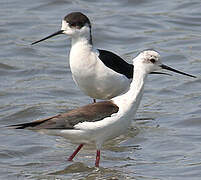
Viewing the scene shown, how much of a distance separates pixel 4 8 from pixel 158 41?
3946mm

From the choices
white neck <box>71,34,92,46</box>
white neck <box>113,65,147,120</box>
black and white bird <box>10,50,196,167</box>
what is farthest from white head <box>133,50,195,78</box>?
white neck <box>71,34,92,46</box>

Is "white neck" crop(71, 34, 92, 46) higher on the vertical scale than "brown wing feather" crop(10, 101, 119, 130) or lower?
higher

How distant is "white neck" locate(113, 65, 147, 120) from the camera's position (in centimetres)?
836

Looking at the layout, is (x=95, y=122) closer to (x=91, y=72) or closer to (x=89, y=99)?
(x=91, y=72)

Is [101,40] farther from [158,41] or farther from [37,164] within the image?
[37,164]

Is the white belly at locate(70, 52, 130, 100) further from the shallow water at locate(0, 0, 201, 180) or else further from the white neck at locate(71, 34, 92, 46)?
the shallow water at locate(0, 0, 201, 180)

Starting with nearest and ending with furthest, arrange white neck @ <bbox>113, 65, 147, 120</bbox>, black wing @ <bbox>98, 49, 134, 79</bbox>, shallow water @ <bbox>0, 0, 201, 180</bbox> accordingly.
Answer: white neck @ <bbox>113, 65, 147, 120</bbox> < shallow water @ <bbox>0, 0, 201, 180</bbox> < black wing @ <bbox>98, 49, 134, 79</bbox>

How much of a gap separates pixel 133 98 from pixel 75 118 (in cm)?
76

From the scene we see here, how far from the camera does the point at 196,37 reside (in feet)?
47.7

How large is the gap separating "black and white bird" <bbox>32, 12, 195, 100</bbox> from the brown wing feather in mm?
1691

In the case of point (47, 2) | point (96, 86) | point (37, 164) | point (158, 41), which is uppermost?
point (47, 2)

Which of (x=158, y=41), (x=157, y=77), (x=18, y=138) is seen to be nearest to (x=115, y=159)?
(x=18, y=138)

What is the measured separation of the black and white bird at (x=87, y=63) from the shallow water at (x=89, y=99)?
2.56ft

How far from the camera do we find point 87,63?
33.2ft
